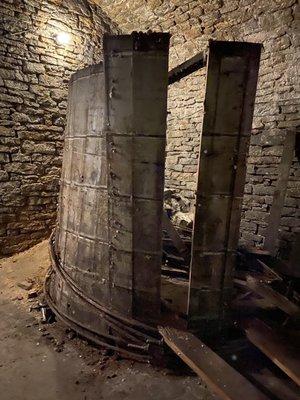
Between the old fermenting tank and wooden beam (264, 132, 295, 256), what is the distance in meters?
2.36

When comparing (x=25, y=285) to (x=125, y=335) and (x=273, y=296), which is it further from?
(x=273, y=296)

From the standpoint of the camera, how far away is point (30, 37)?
5.59 metres

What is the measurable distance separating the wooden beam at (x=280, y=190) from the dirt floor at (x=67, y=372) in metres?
2.44

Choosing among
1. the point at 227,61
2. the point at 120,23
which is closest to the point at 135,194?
the point at 227,61

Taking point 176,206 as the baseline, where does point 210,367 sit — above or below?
below

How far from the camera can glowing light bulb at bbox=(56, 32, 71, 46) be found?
597cm

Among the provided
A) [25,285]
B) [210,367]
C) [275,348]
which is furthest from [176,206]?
[210,367]

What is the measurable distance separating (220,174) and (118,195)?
958 millimetres

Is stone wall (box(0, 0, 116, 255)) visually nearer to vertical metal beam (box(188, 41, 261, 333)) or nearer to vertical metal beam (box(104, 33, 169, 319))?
vertical metal beam (box(104, 33, 169, 319))

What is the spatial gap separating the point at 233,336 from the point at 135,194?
68.7 inches

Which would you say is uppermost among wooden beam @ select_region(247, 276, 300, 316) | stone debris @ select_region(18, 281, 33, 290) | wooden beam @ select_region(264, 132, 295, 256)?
wooden beam @ select_region(264, 132, 295, 256)

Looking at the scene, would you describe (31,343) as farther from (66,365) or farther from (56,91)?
(56,91)

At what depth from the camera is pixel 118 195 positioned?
2.84m

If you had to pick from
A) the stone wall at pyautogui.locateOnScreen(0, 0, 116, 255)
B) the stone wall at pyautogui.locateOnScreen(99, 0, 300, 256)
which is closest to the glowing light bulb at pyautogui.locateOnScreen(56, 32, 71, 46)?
the stone wall at pyautogui.locateOnScreen(0, 0, 116, 255)
